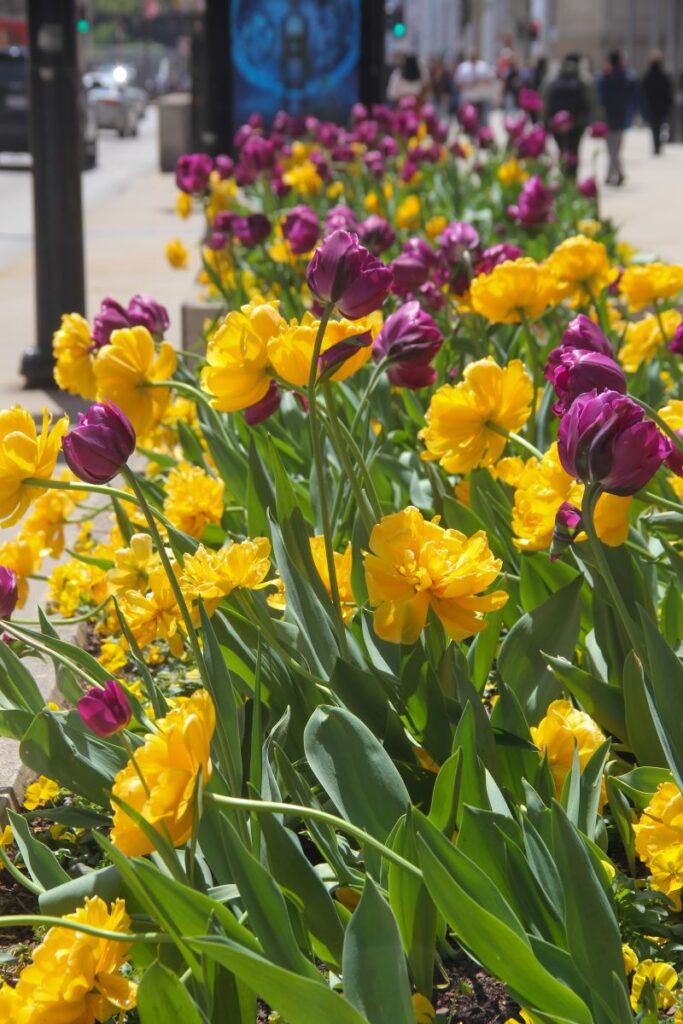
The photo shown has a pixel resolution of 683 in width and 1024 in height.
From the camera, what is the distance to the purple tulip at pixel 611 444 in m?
1.58

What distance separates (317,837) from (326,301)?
637 mm

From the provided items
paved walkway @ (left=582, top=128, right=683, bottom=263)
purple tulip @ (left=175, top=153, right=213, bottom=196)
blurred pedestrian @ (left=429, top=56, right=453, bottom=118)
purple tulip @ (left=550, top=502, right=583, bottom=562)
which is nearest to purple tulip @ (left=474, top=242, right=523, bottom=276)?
purple tulip @ (left=550, top=502, right=583, bottom=562)

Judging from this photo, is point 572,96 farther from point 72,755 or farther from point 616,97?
point 72,755

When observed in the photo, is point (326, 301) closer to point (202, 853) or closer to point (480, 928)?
point (202, 853)

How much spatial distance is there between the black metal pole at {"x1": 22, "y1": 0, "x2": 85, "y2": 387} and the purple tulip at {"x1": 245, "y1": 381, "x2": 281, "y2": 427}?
4.81 metres

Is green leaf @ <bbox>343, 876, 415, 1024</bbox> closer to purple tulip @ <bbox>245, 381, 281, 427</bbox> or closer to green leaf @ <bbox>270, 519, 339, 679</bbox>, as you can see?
green leaf @ <bbox>270, 519, 339, 679</bbox>

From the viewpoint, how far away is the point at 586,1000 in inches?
62.9

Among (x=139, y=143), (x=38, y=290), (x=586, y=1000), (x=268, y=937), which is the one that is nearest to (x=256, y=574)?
(x=268, y=937)

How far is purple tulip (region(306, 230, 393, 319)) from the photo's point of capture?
1940 millimetres

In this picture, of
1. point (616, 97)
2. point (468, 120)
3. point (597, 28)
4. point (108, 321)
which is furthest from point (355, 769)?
point (597, 28)

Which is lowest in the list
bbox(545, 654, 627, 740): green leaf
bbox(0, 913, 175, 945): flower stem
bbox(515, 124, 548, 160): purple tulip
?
bbox(515, 124, 548, 160): purple tulip

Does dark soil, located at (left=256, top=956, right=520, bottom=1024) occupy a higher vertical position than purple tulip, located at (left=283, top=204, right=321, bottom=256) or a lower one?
lower

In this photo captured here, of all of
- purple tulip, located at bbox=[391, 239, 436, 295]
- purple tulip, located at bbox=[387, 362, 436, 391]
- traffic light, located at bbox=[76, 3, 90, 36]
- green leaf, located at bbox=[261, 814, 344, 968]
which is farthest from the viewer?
traffic light, located at bbox=[76, 3, 90, 36]

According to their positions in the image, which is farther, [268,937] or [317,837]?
[317,837]
